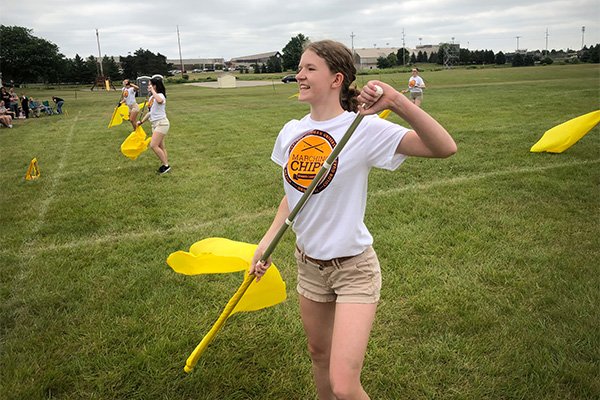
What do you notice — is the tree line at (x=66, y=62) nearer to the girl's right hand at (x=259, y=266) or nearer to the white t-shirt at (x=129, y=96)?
the white t-shirt at (x=129, y=96)

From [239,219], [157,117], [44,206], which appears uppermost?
[157,117]

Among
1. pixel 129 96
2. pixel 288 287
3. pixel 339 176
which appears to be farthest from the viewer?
pixel 129 96

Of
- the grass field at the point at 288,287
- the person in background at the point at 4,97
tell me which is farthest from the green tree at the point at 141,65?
the grass field at the point at 288,287

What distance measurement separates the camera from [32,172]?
9.56 m

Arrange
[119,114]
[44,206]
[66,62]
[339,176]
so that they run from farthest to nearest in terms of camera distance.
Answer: [66,62], [119,114], [44,206], [339,176]

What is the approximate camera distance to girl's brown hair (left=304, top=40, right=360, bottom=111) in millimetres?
2174

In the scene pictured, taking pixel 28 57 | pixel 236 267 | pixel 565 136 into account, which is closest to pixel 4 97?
pixel 565 136

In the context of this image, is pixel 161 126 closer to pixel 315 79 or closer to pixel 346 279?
pixel 315 79

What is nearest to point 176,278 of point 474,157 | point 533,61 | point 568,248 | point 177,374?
point 177,374

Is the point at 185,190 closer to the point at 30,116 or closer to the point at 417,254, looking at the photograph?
the point at 417,254

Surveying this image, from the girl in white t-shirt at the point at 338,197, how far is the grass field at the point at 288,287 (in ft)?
3.87

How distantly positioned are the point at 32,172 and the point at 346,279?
9.58m

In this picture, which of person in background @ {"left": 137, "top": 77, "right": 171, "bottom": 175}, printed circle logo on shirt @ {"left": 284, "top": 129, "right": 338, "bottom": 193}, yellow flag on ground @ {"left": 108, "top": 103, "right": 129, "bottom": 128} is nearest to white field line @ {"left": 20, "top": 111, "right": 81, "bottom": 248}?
A: person in background @ {"left": 137, "top": 77, "right": 171, "bottom": 175}

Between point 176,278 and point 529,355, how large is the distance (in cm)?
329
